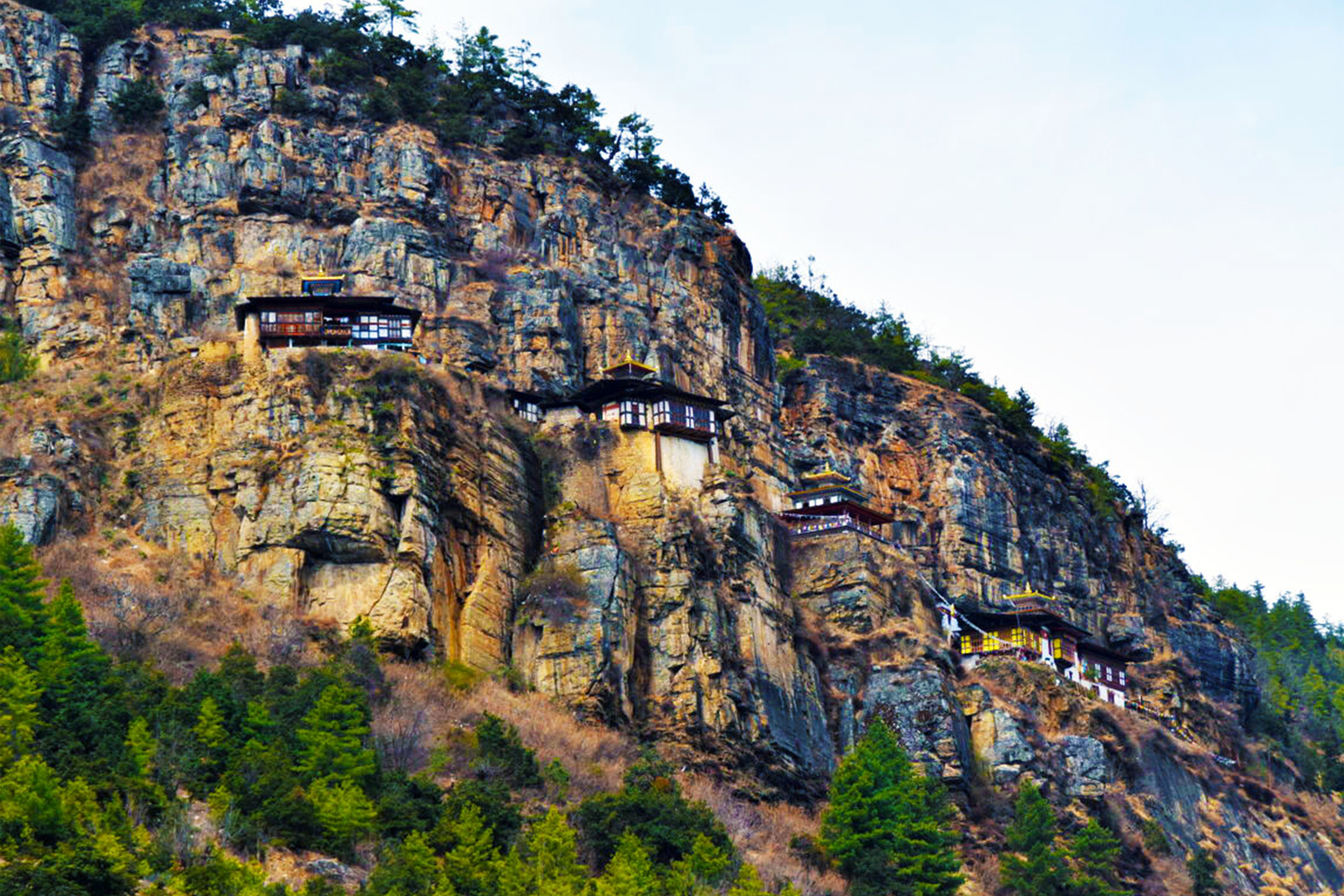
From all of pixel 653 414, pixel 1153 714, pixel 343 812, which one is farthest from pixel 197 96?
pixel 1153 714

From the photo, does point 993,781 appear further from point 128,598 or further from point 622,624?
point 128,598

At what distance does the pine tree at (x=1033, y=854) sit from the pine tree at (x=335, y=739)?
2745 centimetres

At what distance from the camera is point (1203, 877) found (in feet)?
290

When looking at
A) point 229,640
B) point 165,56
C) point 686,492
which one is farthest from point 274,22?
point 229,640

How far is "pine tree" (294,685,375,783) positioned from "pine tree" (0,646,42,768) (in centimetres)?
821

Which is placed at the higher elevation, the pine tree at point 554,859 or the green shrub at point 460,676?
the green shrub at point 460,676

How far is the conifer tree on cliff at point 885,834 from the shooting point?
245 ft

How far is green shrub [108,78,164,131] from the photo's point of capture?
100m

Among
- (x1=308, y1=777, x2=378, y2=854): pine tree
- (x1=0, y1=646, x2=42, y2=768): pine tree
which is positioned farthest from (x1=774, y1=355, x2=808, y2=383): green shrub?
(x1=0, y1=646, x2=42, y2=768): pine tree

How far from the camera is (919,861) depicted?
7538cm

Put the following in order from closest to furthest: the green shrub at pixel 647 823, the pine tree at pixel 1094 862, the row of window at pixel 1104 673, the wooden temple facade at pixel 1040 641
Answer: the green shrub at pixel 647 823 → the pine tree at pixel 1094 862 → the wooden temple facade at pixel 1040 641 → the row of window at pixel 1104 673

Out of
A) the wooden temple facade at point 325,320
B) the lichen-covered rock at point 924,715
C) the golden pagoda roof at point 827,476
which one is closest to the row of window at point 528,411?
the wooden temple facade at point 325,320

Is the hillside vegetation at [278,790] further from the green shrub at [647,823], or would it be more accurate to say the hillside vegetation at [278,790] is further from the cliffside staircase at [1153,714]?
the cliffside staircase at [1153,714]

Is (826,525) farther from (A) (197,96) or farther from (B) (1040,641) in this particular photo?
(A) (197,96)
